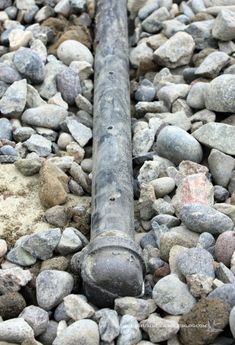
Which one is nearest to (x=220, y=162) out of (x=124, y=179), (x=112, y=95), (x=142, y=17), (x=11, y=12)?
(x=124, y=179)

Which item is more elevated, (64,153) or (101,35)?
(101,35)

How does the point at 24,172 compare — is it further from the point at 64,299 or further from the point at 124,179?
the point at 64,299

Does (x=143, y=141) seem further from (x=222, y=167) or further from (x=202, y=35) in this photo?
(x=202, y=35)

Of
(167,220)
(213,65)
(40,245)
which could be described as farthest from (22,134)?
(213,65)

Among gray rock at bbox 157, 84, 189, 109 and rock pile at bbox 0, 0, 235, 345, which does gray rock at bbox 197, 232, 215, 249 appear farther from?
gray rock at bbox 157, 84, 189, 109

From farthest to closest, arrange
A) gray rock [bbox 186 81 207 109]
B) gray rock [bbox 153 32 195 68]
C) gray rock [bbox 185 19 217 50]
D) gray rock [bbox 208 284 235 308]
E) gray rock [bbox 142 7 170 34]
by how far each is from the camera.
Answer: gray rock [bbox 142 7 170 34]
gray rock [bbox 185 19 217 50]
gray rock [bbox 153 32 195 68]
gray rock [bbox 186 81 207 109]
gray rock [bbox 208 284 235 308]

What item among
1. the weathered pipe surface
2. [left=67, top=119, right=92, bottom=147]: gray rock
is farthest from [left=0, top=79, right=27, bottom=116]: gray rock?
the weathered pipe surface

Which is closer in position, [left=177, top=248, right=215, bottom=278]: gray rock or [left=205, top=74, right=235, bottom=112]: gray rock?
[left=177, top=248, right=215, bottom=278]: gray rock
